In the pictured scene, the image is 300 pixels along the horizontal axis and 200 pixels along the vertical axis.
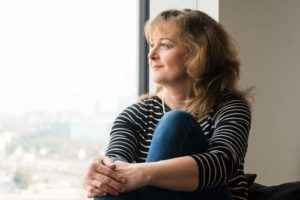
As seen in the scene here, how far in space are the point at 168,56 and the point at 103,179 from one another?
18.0 inches

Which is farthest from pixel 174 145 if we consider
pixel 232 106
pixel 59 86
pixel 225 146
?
pixel 59 86

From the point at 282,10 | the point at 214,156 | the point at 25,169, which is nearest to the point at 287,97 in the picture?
the point at 282,10

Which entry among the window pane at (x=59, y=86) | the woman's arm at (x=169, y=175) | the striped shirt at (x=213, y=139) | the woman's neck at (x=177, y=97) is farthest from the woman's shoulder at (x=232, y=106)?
the window pane at (x=59, y=86)

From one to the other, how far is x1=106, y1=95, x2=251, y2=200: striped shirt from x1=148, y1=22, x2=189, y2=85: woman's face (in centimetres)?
11

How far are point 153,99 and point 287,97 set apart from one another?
777 millimetres

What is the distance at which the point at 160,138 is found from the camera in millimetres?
1322

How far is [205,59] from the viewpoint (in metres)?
1.58

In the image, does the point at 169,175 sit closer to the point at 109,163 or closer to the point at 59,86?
the point at 109,163

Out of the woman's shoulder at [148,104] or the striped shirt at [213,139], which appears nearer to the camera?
the striped shirt at [213,139]

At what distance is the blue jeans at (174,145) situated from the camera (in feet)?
4.29

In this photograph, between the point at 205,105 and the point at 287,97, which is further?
the point at 287,97

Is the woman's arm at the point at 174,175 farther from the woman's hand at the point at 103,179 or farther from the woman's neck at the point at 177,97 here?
the woman's neck at the point at 177,97

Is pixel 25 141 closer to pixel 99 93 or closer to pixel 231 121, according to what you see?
pixel 99 93

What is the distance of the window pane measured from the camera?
2.14 meters
